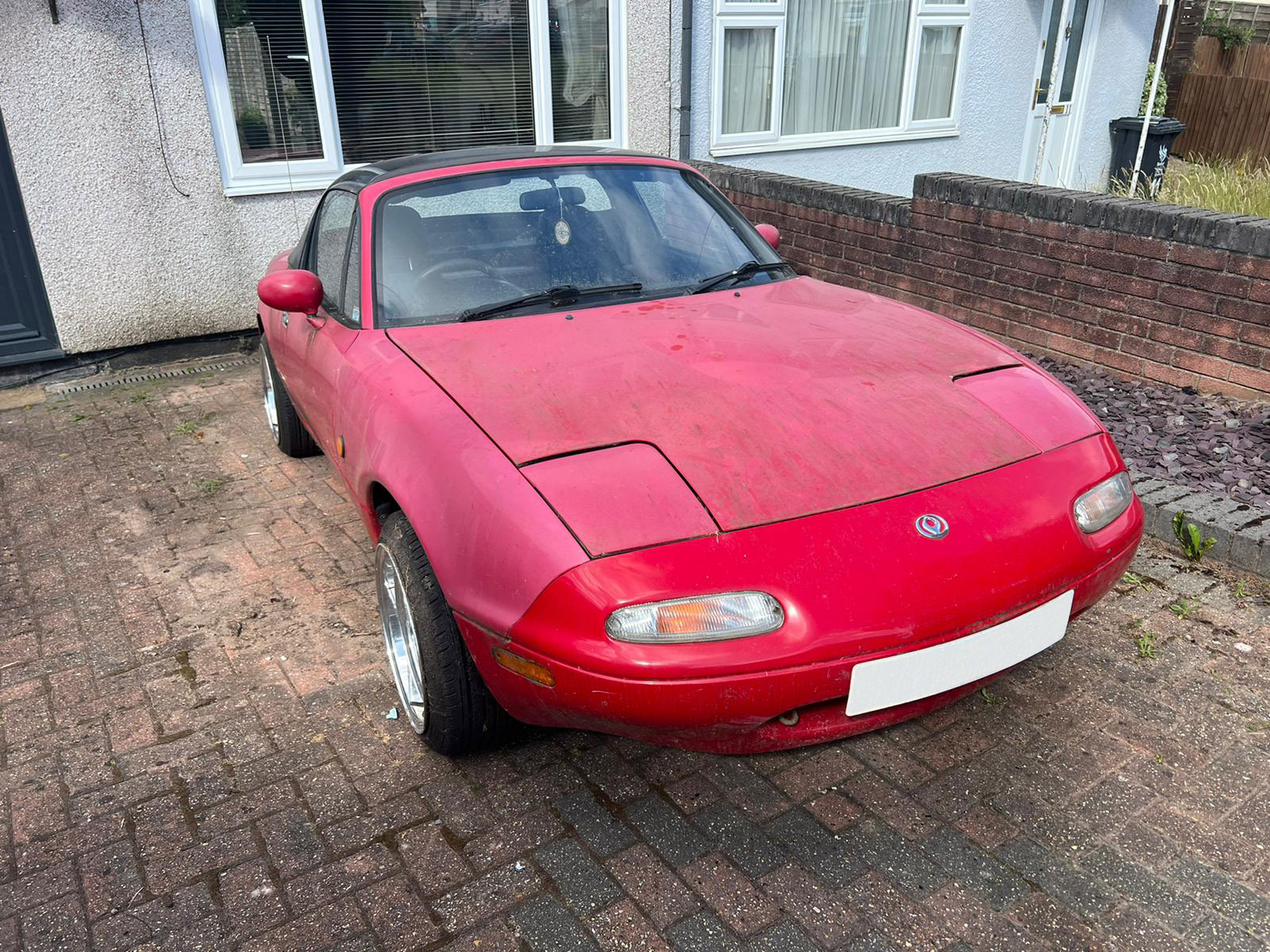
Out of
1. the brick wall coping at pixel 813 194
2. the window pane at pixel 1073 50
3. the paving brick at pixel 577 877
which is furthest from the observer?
the window pane at pixel 1073 50

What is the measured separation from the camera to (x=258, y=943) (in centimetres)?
Answer: 204

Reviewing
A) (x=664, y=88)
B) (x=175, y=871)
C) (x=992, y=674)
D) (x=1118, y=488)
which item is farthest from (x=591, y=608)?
(x=664, y=88)

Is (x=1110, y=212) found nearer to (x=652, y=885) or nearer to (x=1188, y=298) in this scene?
(x=1188, y=298)

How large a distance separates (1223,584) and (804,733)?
2234 mm

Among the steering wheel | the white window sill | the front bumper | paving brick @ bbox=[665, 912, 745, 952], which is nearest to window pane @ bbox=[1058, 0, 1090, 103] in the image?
the white window sill

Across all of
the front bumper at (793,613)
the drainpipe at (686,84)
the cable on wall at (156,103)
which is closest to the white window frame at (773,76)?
the drainpipe at (686,84)

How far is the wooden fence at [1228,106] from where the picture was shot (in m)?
13.5

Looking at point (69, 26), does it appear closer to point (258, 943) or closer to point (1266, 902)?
point (258, 943)

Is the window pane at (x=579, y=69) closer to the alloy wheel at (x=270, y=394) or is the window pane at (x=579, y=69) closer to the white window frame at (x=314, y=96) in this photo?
the white window frame at (x=314, y=96)

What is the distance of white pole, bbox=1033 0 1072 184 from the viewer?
31.7 feet

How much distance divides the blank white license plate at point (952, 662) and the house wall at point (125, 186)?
564 cm

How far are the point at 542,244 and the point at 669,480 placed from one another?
54.5 inches

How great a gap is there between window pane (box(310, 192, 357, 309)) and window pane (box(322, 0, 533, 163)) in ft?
9.72

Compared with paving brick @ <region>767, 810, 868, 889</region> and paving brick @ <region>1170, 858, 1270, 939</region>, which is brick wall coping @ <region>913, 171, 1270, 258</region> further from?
paving brick @ <region>767, 810, 868, 889</region>
